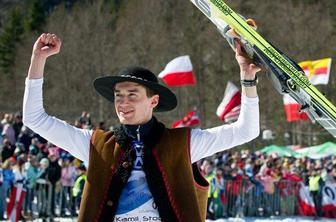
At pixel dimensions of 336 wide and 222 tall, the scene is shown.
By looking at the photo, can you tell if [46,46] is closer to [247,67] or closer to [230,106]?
[247,67]

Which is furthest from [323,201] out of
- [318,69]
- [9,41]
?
[9,41]

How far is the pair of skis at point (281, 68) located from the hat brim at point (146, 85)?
517 millimetres

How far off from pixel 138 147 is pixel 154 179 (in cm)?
20

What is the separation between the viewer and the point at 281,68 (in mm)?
3896

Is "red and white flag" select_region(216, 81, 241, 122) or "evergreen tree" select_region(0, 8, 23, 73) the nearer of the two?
"red and white flag" select_region(216, 81, 241, 122)

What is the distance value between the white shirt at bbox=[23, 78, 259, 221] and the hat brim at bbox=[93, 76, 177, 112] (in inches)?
10.3

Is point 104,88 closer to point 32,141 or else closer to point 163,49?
point 32,141

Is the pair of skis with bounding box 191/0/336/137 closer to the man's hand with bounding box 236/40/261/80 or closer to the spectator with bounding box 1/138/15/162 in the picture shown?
the man's hand with bounding box 236/40/261/80

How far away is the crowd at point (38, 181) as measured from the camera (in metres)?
Answer: 14.5

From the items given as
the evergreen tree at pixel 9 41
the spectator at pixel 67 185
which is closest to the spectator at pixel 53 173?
the spectator at pixel 67 185

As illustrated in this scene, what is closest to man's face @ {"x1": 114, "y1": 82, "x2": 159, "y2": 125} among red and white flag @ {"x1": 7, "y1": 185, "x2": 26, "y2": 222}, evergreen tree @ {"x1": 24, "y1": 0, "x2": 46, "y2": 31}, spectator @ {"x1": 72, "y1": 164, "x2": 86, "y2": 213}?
red and white flag @ {"x1": 7, "y1": 185, "x2": 26, "y2": 222}

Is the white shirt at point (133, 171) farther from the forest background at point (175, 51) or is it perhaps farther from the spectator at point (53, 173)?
the forest background at point (175, 51)

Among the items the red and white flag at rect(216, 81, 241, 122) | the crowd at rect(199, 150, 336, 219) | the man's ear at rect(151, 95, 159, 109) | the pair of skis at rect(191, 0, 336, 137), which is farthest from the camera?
the crowd at rect(199, 150, 336, 219)

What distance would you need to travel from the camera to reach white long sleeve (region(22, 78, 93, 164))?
3.93 metres
